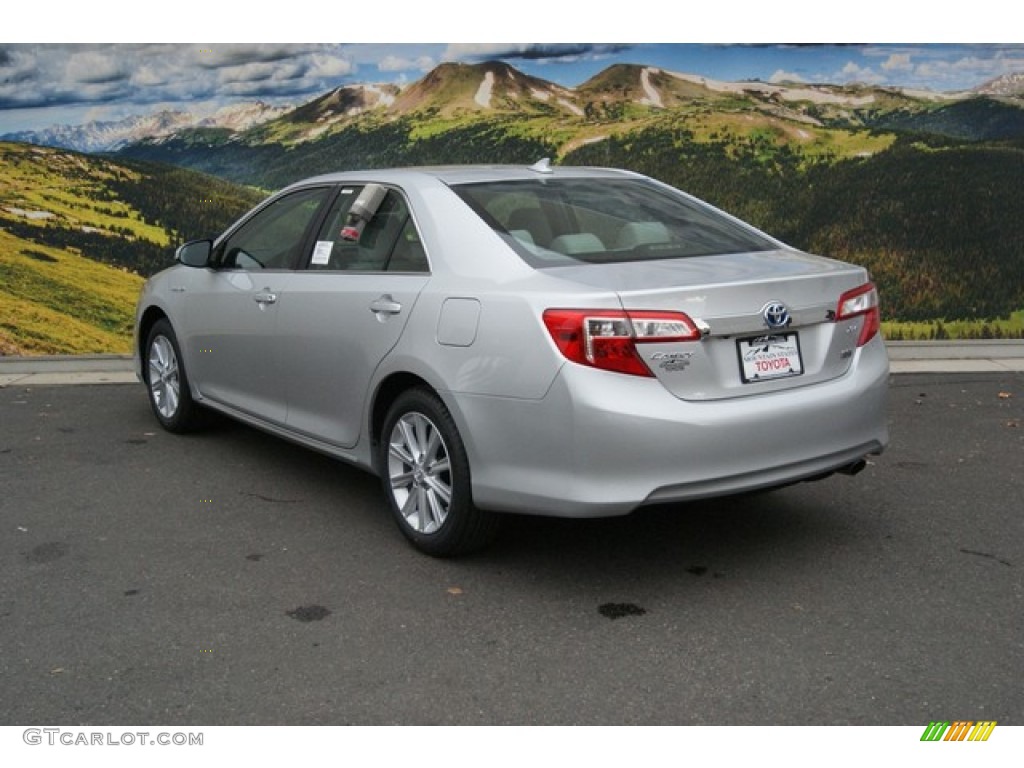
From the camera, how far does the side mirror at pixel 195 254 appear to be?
6.50 metres

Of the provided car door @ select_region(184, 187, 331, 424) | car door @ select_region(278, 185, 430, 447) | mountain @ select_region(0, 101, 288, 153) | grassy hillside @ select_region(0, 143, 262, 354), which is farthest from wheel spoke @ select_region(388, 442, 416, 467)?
mountain @ select_region(0, 101, 288, 153)

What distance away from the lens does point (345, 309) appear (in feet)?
17.2

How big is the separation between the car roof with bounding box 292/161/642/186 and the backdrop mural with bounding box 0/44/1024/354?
5.27m

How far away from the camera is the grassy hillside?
33.6 feet

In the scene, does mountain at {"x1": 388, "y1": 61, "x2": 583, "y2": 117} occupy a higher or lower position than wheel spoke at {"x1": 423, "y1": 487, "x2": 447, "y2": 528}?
higher

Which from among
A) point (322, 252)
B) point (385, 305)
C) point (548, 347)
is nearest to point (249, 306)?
Answer: point (322, 252)

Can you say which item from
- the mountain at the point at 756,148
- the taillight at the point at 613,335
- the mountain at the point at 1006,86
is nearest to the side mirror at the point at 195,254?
the taillight at the point at 613,335

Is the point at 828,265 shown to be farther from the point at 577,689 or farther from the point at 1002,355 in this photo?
the point at 1002,355

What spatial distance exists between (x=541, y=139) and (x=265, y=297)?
5813 mm

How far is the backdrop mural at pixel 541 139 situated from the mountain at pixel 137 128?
2cm

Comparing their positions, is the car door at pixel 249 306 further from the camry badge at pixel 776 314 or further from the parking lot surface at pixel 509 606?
the camry badge at pixel 776 314

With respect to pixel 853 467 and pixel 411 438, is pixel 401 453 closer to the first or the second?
pixel 411 438

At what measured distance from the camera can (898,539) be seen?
5035 millimetres
